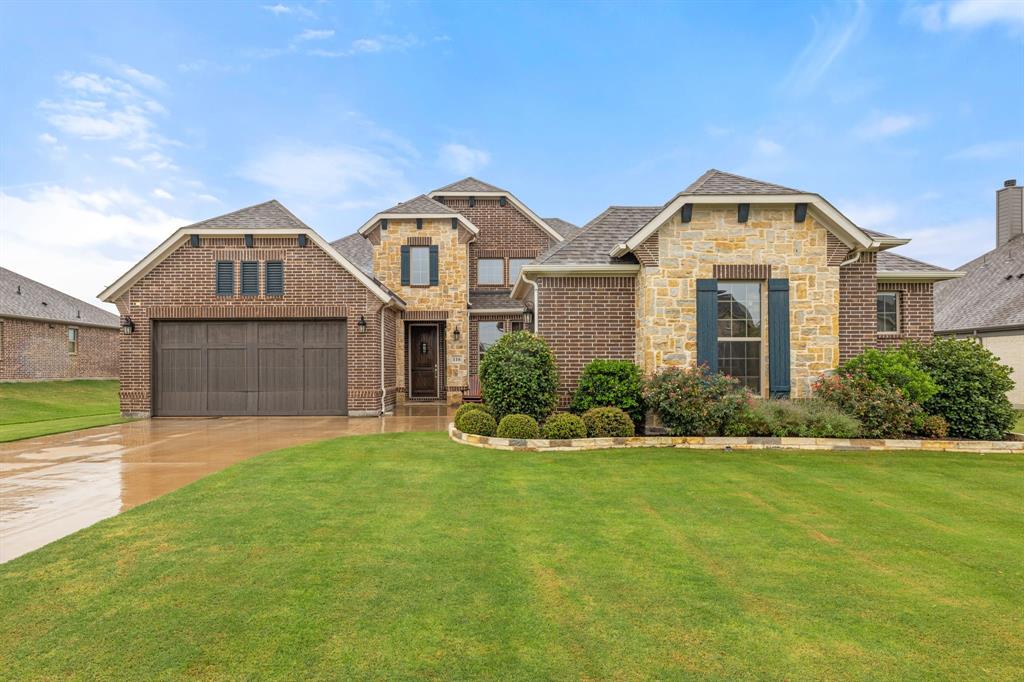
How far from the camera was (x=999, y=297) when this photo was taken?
18.7 metres

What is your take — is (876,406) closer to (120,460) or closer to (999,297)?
(120,460)

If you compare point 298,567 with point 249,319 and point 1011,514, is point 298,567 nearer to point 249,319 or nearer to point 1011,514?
point 1011,514

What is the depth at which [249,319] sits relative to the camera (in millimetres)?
14570

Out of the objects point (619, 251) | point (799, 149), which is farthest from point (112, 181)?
point (799, 149)

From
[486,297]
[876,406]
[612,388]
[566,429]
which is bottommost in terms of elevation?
[566,429]

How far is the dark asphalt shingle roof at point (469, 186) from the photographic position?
20281 mm

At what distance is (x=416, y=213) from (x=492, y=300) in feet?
13.6

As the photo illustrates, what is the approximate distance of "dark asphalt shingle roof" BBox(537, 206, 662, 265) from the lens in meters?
10.6

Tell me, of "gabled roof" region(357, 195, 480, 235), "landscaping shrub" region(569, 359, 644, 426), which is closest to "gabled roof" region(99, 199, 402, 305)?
"gabled roof" region(357, 195, 480, 235)

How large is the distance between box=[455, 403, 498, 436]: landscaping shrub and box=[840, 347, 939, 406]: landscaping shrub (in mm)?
6821

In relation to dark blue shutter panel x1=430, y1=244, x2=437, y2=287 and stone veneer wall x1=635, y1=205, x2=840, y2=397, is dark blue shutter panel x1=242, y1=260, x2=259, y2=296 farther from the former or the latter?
stone veneer wall x1=635, y1=205, x2=840, y2=397

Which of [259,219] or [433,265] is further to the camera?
[433,265]

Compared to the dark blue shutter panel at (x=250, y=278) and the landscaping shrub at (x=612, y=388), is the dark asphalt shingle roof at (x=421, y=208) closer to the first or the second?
the dark blue shutter panel at (x=250, y=278)

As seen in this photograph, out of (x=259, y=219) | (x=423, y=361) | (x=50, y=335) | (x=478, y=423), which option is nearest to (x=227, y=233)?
(x=259, y=219)
